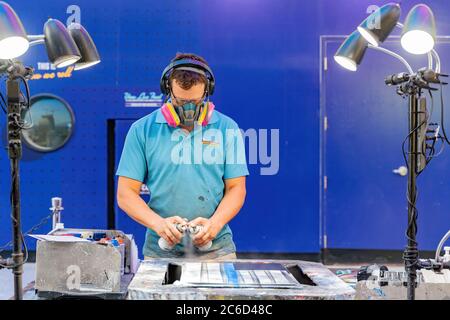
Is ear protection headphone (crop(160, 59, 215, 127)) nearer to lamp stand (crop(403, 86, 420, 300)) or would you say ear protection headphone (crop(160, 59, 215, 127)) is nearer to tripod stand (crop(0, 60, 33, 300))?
tripod stand (crop(0, 60, 33, 300))

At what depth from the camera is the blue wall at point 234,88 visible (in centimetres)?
330

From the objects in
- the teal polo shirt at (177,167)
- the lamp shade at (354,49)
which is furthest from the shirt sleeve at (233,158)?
the lamp shade at (354,49)

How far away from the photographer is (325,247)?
357 centimetres

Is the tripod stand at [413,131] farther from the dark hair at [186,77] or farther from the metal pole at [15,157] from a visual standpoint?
the metal pole at [15,157]

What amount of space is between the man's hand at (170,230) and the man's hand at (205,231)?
2.0 inches

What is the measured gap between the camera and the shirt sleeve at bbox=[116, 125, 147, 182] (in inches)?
75.6

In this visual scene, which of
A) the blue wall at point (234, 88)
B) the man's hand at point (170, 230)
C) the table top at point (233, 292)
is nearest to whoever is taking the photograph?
the table top at point (233, 292)

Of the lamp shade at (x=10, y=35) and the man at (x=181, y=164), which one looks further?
the man at (x=181, y=164)

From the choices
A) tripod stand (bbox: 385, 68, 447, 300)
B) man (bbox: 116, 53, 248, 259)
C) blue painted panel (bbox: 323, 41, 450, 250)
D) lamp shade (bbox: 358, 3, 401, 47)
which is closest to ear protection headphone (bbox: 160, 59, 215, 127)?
man (bbox: 116, 53, 248, 259)

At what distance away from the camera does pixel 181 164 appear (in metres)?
1.91

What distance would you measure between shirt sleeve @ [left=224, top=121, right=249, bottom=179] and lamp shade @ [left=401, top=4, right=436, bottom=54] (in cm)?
73

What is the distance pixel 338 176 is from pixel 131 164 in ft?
6.85

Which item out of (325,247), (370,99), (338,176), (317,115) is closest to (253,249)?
(325,247)

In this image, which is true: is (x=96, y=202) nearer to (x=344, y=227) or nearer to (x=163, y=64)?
(x=163, y=64)
